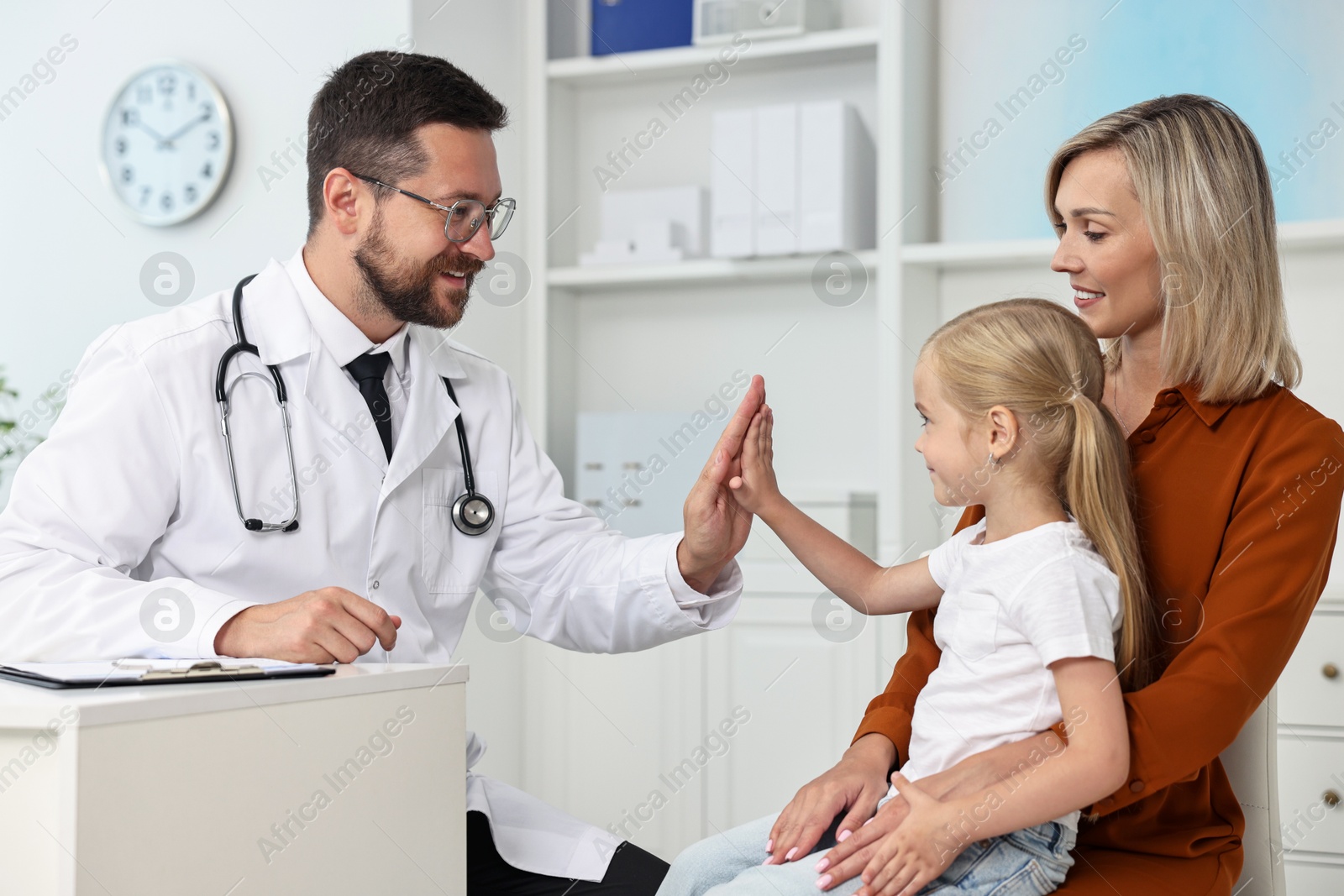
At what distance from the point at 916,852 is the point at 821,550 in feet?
1.42

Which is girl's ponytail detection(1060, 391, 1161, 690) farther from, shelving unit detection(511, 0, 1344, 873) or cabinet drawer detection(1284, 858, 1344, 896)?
shelving unit detection(511, 0, 1344, 873)

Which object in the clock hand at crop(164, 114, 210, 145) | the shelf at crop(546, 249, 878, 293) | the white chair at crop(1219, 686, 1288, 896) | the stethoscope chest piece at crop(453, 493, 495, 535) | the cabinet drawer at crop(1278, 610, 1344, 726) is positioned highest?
the clock hand at crop(164, 114, 210, 145)

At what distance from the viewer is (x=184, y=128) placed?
294cm

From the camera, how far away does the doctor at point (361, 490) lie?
4.21 feet

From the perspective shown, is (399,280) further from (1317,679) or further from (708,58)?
(1317,679)

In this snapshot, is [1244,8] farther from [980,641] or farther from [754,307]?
[980,641]

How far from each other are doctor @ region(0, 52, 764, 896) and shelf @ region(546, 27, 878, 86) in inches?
49.5

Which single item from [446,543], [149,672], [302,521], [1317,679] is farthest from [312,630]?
[1317,679]

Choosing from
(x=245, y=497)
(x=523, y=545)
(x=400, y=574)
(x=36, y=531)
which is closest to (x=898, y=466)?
(x=523, y=545)

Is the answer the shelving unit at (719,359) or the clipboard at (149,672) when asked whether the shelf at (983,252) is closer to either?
the shelving unit at (719,359)

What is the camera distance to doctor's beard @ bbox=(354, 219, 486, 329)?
5.62 feet

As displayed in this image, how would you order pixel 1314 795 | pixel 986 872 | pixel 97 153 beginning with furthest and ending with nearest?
pixel 97 153 → pixel 1314 795 → pixel 986 872

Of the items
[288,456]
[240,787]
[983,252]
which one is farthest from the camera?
[983,252]

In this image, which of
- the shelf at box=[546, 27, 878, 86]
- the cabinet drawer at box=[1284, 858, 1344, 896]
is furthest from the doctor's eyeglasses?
the cabinet drawer at box=[1284, 858, 1344, 896]
